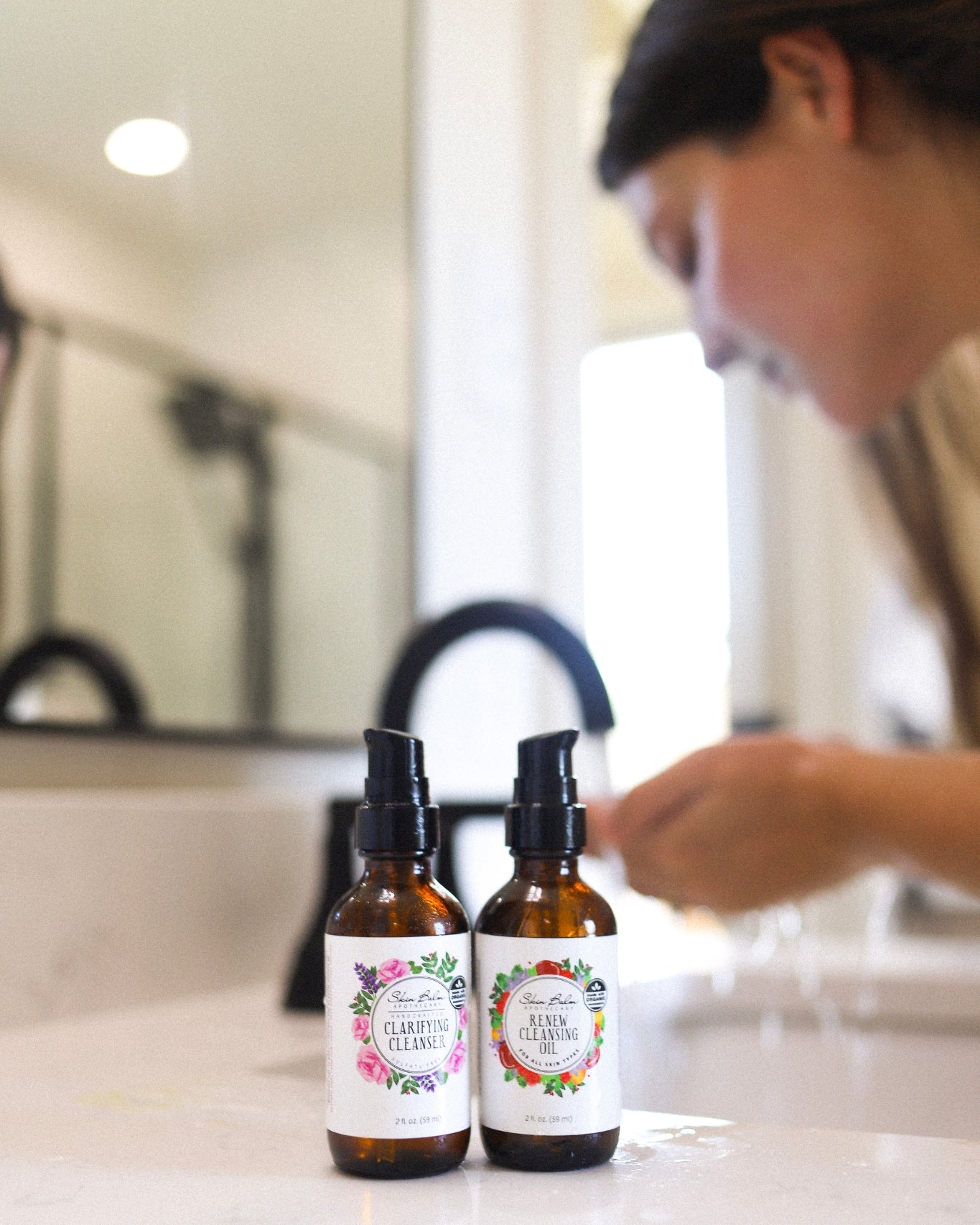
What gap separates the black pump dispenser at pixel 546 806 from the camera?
0.40 meters

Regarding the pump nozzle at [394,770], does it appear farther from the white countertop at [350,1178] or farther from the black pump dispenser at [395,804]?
the white countertop at [350,1178]

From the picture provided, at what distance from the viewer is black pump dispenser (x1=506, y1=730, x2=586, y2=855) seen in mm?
403

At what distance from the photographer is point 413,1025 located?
38 cm

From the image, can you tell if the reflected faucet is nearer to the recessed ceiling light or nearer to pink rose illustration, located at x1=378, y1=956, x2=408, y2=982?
the recessed ceiling light

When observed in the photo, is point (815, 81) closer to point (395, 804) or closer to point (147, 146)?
point (147, 146)

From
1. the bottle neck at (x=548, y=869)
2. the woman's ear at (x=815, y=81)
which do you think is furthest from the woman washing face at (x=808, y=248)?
the bottle neck at (x=548, y=869)

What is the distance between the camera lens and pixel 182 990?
791mm

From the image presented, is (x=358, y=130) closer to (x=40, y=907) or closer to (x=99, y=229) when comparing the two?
(x=99, y=229)

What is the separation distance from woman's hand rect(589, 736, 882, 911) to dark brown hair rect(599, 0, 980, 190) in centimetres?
38

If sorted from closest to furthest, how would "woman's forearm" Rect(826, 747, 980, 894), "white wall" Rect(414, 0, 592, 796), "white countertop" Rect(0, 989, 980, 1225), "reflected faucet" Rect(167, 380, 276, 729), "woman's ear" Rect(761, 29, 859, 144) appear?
"white countertop" Rect(0, 989, 980, 1225), "woman's forearm" Rect(826, 747, 980, 894), "woman's ear" Rect(761, 29, 859, 144), "reflected faucet" Rect(167, 380, 276, 729), "white wall" Rect(414, 0, 592, 796)

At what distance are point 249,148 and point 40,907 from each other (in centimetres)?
54

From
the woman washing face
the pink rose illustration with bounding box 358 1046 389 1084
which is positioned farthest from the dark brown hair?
the pink rose illustration with bounding box 358 1046 389 1084

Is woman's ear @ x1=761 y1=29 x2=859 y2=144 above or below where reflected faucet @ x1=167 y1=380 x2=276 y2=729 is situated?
above

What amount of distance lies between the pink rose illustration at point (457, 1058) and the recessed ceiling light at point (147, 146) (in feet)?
2.09
